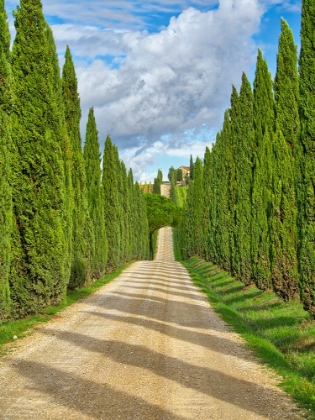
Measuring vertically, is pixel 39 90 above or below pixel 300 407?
above

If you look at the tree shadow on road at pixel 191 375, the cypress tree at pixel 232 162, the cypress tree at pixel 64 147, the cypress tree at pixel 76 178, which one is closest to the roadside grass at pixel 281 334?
the tree shadow on road at pixel 191 375

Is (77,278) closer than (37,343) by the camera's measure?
No

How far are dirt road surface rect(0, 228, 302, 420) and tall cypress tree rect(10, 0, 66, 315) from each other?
137 cm

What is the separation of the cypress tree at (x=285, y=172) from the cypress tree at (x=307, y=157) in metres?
3.80

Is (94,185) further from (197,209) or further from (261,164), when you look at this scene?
(197,209)

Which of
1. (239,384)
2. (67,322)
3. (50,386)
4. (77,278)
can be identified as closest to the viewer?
(50,386)

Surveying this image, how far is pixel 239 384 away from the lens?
6.58 m

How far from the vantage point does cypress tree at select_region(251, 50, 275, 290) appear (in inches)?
773

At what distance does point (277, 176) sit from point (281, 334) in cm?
758

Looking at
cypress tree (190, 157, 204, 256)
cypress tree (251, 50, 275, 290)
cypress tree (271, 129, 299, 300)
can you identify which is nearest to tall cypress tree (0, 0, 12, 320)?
cypress tree (271, 129, 299, 300)

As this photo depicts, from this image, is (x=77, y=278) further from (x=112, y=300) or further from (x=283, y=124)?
(x=283, y=124)

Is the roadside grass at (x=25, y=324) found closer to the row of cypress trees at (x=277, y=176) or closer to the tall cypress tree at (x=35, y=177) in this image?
the tall cypress tree at (x=35, y=177)

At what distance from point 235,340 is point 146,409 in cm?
482

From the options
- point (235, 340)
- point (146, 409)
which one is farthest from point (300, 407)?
point (235, 340)
